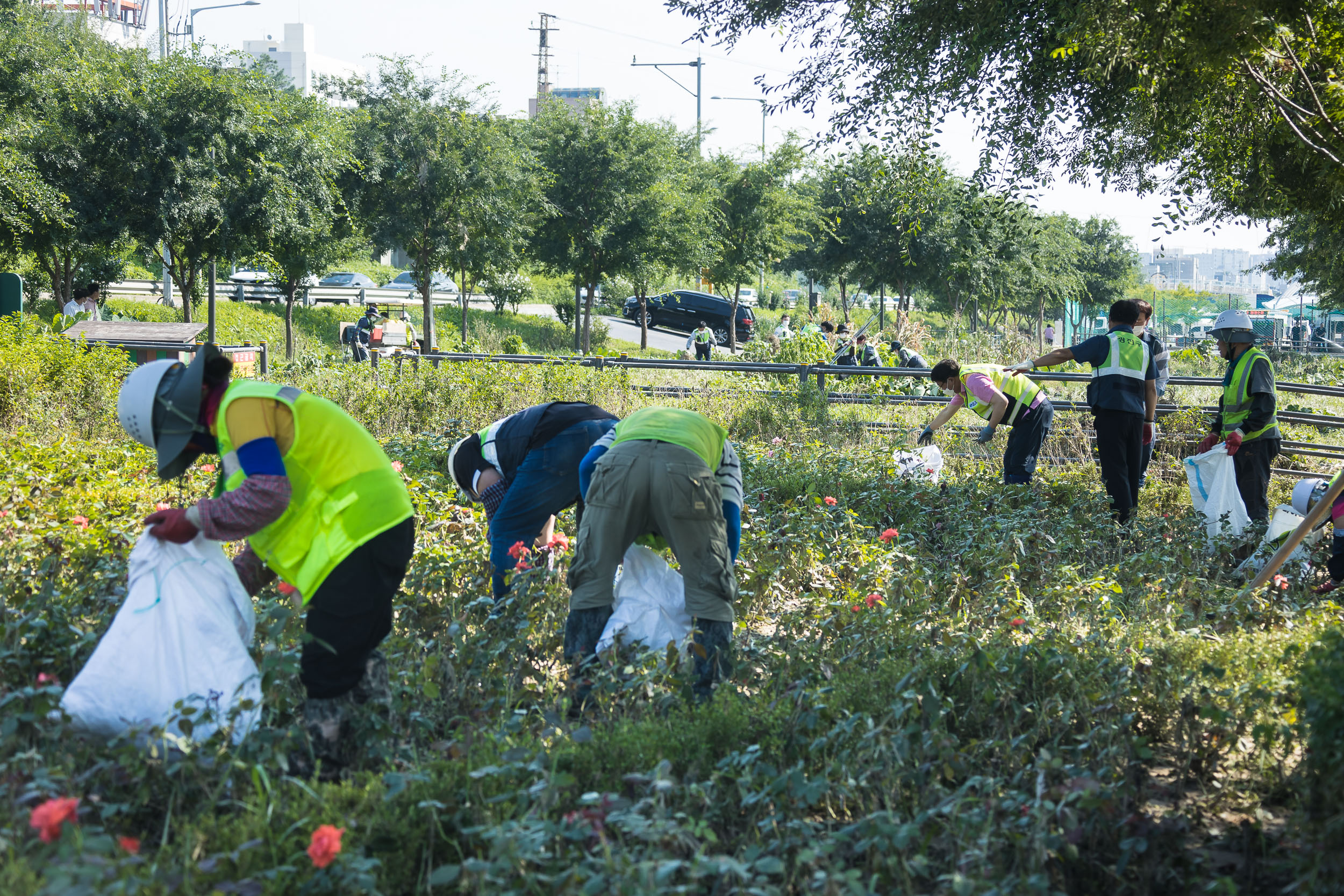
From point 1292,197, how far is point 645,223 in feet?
47.8

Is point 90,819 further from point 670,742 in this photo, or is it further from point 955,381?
point 955,381

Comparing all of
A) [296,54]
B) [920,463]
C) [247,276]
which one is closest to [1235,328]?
[920,463]

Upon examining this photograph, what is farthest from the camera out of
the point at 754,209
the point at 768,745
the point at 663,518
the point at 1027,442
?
the point at 754,209

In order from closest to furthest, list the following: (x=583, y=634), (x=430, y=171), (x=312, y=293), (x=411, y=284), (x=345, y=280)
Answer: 1. (x=583, y=634)
2. (x=430, y=171)
3. (x=312, y=293)
4. (x=345, y=280)
5. (x=411, y=284)

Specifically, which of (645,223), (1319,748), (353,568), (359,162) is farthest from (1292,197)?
(645,223)

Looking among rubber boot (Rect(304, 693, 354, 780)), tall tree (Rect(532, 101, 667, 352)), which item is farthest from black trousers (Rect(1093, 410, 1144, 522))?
tall tree (Rect(532, 101, 667, 352))

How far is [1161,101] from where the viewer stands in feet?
20.6

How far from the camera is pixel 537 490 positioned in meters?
4.45

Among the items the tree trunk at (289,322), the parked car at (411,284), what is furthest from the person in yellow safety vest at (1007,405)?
the parked car at (411,284)

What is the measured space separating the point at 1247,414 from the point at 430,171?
13895 mm

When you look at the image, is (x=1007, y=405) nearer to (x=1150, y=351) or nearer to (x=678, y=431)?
(x=1150, y=351)

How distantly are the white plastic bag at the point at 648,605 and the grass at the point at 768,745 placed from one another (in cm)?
29

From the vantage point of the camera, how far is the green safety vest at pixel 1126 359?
22.6 ft

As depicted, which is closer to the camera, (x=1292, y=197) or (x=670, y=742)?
(x=670, y=742)
